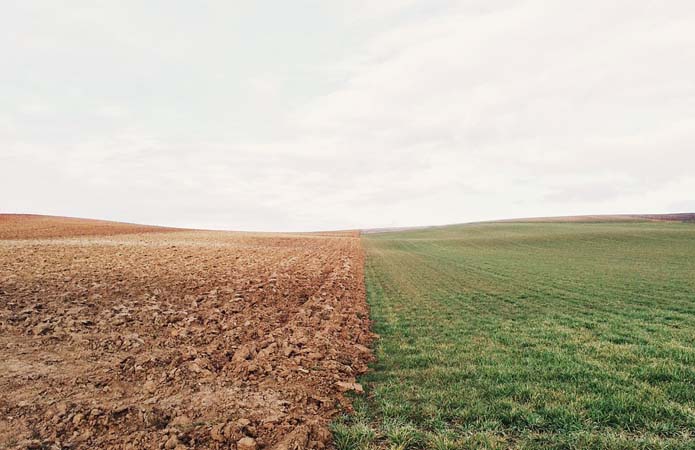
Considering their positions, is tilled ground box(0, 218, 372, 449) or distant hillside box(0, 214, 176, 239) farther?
distant hillside box(0, 214, 176, 239)

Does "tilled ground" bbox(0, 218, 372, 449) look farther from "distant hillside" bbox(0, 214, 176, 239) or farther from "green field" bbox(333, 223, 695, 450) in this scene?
"distant hillside" bbox(0, 214, 176, 239)

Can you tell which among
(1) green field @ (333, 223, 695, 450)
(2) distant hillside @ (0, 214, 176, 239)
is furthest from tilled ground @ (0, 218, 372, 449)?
(2) distant hillside @ (0, 214, 176, 239)

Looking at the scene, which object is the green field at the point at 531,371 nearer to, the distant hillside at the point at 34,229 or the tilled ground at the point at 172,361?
the tilled ground at the point at 172,361

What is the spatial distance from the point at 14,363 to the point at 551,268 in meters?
28.1

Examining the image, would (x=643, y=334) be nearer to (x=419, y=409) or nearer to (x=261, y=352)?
(x=419, y=409)

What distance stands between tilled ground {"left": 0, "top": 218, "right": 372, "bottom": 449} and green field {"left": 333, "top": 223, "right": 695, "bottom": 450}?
0.93 meters

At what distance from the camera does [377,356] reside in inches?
344

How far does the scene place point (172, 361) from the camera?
812 cm

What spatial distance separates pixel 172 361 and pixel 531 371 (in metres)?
7.59

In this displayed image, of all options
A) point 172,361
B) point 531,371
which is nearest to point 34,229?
point 172,361

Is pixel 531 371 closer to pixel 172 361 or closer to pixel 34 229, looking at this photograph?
pixel 172 361

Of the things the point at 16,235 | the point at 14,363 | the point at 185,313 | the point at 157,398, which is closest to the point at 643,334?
the point at 157,398

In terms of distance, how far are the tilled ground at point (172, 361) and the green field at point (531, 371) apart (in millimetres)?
929

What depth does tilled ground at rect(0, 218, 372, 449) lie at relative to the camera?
5.38 metres
